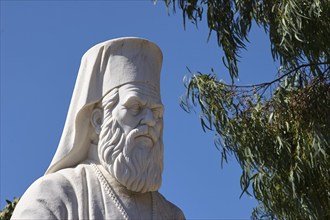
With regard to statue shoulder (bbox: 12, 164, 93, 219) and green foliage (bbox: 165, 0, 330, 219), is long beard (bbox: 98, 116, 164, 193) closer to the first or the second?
statue shoulder (bbox: 12, 164, 93, 219)

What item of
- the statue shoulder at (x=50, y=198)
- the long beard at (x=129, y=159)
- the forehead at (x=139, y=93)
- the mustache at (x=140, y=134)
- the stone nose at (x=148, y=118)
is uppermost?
the forehead at (x=139, y=93)

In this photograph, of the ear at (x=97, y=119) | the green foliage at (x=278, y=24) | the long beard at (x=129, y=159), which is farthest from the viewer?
the green foliage at (x=278, y=24)

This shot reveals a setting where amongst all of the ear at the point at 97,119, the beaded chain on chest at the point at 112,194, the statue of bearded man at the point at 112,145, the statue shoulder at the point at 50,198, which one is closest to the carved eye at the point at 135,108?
the statue of bearded man at the point at 112,145

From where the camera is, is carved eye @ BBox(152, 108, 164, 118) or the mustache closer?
the mustache

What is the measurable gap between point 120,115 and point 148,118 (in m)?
0.18

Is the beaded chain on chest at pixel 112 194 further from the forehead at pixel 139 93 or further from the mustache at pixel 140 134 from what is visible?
the forehead at pixel 139 93

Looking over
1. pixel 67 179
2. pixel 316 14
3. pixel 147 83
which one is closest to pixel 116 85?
pixel 147 83

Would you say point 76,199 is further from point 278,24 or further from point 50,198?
point 278,24

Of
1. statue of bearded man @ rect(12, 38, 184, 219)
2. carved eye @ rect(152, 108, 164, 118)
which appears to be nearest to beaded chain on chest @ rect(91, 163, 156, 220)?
statue of bearded man @ rect(12, 38, 184, 219)

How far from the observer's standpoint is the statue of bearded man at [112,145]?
23.1 feet

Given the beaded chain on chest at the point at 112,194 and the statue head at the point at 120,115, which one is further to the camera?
the statue head at the point at 120,115

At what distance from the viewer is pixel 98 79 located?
7.46 metres

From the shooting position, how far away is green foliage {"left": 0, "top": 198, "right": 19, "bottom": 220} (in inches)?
543

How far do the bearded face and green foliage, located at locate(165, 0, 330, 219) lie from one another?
191 inches
